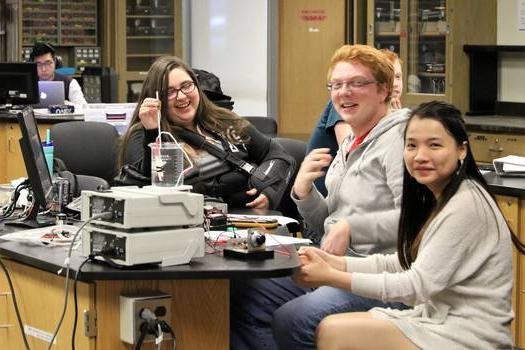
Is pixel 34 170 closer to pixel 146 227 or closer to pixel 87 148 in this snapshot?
pixel 146 227

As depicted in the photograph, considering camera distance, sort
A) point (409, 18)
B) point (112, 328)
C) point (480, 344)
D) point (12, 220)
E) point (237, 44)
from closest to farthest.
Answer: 1. point (480, 344)
2. point (112, 328)
3. point (12, 220)
4. point (409, 18)
5. point (237, 44)

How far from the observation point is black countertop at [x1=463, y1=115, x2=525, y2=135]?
605cm

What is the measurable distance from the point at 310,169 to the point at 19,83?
4.77 metres

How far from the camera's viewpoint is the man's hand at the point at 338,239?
3.07 meters

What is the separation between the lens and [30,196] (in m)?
3.58

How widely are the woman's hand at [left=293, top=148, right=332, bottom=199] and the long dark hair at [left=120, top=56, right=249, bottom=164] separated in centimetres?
77

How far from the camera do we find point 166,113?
3.90 m

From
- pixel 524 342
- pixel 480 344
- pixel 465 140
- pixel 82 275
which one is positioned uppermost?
pixel 465 140

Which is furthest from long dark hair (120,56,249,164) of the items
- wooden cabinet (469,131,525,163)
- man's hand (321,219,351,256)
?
Answer: wooden cabinet (469,131,525,163)

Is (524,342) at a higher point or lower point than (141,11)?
lower

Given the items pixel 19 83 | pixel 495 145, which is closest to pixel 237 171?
pixel 495 145

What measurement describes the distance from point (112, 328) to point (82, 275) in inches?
8.9

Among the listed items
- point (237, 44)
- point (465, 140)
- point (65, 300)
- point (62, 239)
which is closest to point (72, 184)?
point (62, 239)

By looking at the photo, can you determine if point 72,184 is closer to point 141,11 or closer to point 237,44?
point 237,44
